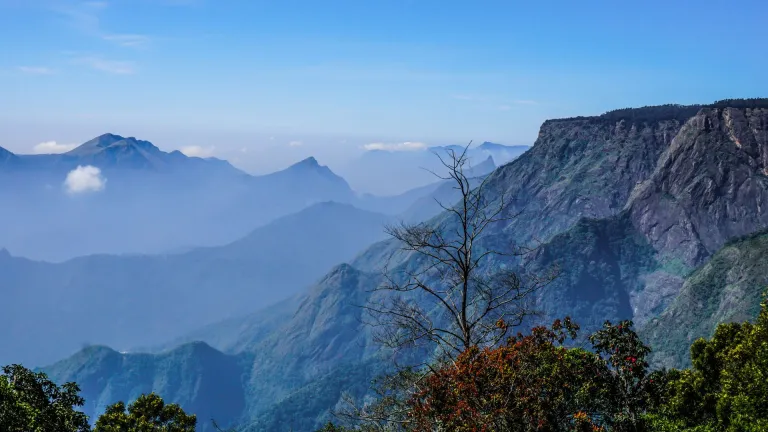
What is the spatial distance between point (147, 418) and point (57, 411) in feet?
21.9

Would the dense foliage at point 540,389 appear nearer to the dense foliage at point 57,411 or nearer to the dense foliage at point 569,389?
the dense foliage at point 569,389

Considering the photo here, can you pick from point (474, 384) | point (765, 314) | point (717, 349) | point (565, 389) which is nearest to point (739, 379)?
point (765, 314)

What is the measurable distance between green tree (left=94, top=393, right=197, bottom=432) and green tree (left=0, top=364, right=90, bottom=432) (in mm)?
2135

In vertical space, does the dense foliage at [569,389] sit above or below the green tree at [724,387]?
above

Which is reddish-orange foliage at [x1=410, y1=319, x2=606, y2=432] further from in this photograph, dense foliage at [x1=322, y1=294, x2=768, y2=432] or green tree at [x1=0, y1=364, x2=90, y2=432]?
green tree at [x1=0, y1=364, x2=90, y2=432]

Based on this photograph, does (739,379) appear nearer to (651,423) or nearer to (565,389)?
(651,423)

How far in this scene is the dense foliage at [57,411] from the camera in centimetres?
2103

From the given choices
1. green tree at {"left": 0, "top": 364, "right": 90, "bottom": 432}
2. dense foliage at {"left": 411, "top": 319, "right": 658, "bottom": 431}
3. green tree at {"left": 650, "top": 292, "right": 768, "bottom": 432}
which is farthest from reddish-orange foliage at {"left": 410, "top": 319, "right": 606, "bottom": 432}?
green tree at {"left": 0, "top": 364, "right": 90, "bottom": 432}

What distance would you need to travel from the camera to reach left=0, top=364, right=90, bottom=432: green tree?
68.4 ft

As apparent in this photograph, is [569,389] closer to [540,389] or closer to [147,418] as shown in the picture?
[540,389]

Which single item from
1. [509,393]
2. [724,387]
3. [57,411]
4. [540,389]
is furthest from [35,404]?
[724,387]

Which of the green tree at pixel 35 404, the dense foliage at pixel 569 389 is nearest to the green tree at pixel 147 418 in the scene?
the green tree at pixel 35 404

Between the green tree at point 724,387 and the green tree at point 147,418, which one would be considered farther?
the green tree at point 147,418

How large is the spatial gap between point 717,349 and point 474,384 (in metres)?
25.0
